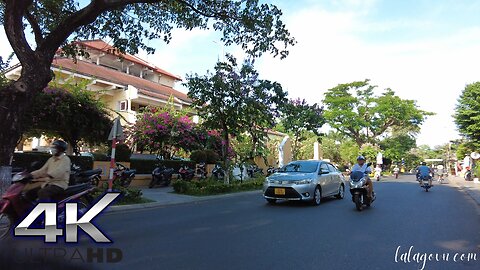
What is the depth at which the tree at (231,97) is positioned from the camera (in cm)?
1645

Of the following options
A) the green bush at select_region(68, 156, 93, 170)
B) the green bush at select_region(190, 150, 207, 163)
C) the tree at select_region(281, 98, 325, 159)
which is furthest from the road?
the tree at select_region(281, 98, 325, 159)

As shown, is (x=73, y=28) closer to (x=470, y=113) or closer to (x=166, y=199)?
(x=166, y=199)

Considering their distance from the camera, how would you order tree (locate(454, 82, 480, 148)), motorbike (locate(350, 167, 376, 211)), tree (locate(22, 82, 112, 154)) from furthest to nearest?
tree (locate(454, 82, 480, 148)) < tree (locate(22, 82, 112, 154)) < motorbike (locate(350, 167, 376, 211))

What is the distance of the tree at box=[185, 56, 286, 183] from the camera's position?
54.0 feet

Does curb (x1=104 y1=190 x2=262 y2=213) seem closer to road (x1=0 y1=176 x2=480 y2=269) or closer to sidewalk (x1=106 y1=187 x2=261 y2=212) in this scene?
sidewalk (x1=106 y1=187 x2=261 y2=212)

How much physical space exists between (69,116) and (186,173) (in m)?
6.49

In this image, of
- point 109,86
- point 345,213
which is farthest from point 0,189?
point 109,86

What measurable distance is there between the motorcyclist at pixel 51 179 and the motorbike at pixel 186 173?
12734mm

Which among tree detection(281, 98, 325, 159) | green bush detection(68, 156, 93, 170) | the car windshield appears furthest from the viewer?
tree detection(281, 98, 325, 159)

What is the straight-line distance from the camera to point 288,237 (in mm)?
7148

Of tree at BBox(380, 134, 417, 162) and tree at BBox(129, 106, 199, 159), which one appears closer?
tree at BBox(129, 106, 199, 159)

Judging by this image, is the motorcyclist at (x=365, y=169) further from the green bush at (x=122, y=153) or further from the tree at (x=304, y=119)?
the tree at (x=304, y=119)

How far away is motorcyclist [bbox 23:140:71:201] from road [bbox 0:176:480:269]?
3.54 feet

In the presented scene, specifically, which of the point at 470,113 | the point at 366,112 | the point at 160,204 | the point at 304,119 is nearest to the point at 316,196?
the point at 160,204
